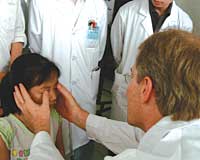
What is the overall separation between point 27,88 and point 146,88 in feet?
2.18

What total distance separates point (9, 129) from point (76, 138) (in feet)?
2.02

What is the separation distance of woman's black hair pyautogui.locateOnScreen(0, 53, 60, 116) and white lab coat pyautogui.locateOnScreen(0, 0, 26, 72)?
0.84 feet

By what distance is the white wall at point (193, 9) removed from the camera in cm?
271

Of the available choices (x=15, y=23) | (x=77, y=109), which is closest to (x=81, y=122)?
(x=77, y=109)

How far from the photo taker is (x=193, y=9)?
2.77 m

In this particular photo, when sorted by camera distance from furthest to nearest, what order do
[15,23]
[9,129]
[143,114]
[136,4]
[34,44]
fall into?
[136,4] < [34,44] < [15,23] < [9,129] < [143,114]

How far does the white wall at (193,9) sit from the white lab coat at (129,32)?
1.57ft

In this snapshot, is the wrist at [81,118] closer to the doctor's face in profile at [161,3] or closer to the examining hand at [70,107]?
the examining hand at [70,107]

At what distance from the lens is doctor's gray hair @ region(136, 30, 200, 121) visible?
96 centimetres

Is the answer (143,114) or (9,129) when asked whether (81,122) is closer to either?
(9,129)

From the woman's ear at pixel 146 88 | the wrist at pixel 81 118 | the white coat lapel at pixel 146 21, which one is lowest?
the wrist at pixel 81 118

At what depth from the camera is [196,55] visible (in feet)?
3.17

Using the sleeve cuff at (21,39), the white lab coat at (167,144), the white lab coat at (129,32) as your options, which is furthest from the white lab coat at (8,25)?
the white lab coat at (167,144)

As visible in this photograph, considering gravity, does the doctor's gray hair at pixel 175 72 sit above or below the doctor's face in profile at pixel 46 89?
above
